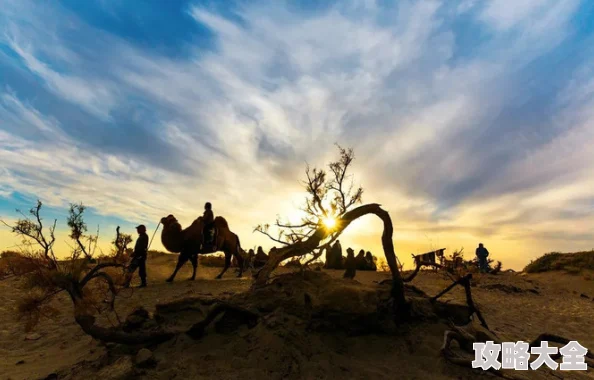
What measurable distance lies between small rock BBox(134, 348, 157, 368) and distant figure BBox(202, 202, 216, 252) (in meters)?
10.4

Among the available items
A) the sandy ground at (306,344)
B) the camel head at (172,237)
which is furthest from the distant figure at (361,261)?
the camel head at (172,237)

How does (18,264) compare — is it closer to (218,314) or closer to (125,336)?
(125,336)

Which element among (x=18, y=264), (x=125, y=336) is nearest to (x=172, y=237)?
(x=18, y=264)

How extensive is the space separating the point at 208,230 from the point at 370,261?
1056 centimetres

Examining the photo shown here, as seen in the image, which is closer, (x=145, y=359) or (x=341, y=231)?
(x=145, y=359)

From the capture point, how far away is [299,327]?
5.05 metres

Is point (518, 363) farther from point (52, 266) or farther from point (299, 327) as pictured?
point (52, 266)

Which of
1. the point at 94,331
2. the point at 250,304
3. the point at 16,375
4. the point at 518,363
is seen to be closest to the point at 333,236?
the point at 250,304

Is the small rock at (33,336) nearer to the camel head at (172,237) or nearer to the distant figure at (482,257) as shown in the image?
the camel head at (172,237)

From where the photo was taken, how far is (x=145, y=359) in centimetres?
452

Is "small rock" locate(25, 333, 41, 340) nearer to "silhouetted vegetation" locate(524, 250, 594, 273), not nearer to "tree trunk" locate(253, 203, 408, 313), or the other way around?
"tree trunk" locate(253, 203, 408, 313)

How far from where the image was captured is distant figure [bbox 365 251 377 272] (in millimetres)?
21180

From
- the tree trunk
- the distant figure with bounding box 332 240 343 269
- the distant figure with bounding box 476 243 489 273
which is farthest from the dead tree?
the distant figure with bounding box 476 243 489 273

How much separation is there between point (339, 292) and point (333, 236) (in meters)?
1.27
